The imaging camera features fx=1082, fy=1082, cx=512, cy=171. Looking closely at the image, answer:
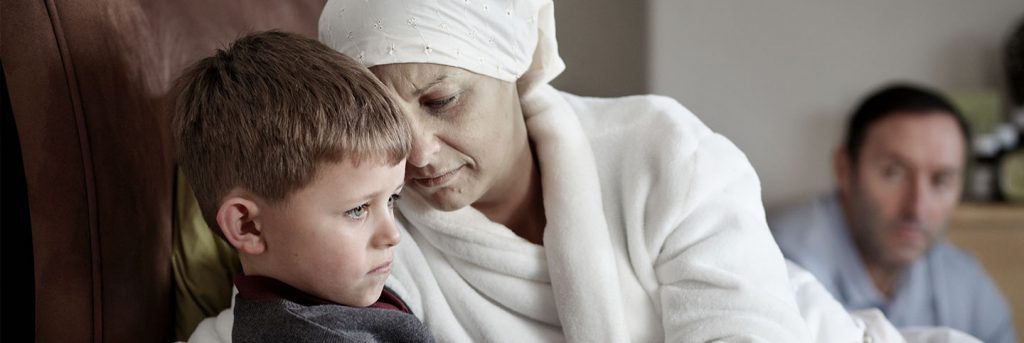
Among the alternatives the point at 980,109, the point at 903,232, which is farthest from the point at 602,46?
the point at 980,109

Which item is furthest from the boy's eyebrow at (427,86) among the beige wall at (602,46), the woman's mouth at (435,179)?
the beige wall at (602,46)

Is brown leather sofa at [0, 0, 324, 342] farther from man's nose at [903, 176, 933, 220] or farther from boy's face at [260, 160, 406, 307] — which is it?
man's nose at [903, 176, 933, 220]

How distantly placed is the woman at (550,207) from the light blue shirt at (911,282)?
6.06 ft

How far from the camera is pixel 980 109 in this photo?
361 centimetres

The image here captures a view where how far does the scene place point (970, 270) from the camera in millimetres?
3170

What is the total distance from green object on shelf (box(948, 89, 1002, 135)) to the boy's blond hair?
3000 millimetres

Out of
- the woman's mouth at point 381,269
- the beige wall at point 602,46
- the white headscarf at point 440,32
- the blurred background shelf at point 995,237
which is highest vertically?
the white headscarf at point 440,32

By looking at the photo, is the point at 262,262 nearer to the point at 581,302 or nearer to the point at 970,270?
the point at 581,302

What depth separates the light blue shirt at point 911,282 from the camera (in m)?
3.08

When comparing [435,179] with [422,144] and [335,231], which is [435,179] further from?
[335,231]

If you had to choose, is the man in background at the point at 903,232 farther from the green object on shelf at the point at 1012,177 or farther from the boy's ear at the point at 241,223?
the boy's ear at the point at 241,223

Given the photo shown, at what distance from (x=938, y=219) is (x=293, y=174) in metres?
2.57

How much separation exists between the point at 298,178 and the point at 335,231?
2.5 inches

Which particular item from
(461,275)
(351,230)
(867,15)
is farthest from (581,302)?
(867,15)
